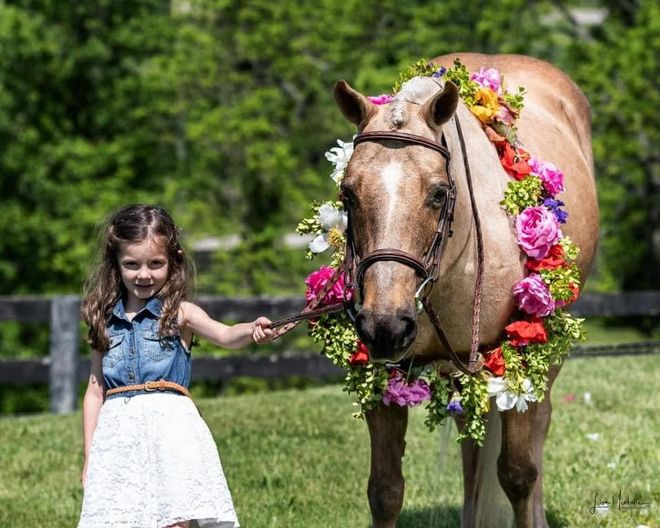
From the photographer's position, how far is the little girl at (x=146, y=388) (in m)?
4.17

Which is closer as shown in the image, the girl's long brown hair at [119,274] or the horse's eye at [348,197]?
the horse's eye at [348,197]

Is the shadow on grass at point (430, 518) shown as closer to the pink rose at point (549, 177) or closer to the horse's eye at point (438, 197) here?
the pink rose at point (549, 177)

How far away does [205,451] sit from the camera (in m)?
4.25

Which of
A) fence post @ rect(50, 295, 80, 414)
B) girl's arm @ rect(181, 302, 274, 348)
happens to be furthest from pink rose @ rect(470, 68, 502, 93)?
fence post @ rect(50, 295, 80, 414)

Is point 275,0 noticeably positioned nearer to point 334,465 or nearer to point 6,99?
point 6,99

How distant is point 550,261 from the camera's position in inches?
188

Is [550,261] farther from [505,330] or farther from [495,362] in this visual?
[495,362]

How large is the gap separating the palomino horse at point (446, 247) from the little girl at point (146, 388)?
2.25ft

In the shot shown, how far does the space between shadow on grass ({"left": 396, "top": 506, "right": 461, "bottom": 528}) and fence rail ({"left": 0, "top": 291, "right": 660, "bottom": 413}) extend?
4784 mm

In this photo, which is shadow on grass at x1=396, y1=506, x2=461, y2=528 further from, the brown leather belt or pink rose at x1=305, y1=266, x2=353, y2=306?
the brown leather belt

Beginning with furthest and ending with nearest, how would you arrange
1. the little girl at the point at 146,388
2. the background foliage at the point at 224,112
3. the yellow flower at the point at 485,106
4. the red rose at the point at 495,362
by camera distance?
the background foliage at the point at 224,112 < the yellow flower at the point at 485,106 < the red rose at the point at 495,362 < the little girl at the point at 146,388

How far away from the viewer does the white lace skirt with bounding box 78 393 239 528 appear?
415 cm

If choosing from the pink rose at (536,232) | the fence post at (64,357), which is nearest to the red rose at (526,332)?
the pink rose at (536,232)

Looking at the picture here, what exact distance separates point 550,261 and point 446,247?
2.17ft
